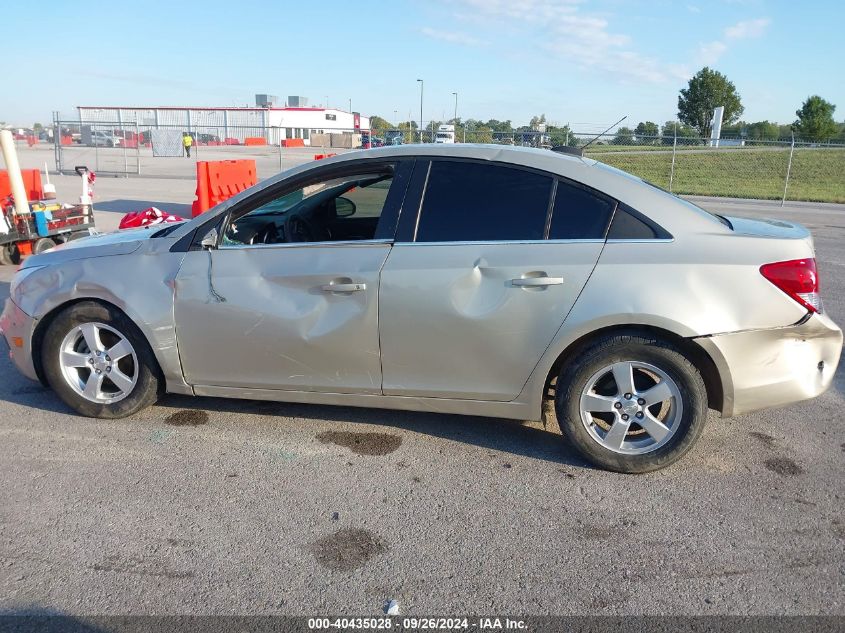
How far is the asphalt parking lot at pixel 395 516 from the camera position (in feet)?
8.99

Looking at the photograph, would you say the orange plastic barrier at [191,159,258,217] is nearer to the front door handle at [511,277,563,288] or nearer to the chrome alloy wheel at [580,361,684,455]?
the front door handle at [511,277,563,288]

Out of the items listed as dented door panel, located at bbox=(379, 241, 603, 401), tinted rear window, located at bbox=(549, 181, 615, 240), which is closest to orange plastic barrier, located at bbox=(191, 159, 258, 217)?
dented door panel, located at bbox=(379, 241, 603, 401)

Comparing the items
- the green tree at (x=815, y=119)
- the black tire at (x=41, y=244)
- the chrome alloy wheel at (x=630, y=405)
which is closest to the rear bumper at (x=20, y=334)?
the chrome alloy wheel at (x=630, y=405)

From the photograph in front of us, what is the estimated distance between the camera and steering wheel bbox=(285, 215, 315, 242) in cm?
420

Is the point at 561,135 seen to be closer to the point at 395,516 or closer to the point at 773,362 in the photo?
the point at 773,362

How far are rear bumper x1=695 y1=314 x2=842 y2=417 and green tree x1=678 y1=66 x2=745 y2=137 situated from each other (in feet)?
223

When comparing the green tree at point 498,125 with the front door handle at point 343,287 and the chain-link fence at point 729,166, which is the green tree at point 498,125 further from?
the front door handle at point 343,287

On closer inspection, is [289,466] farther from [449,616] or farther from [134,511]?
[449,616]

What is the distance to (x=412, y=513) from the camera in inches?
131

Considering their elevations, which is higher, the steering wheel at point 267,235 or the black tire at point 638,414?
the steering wheel at point 267,235

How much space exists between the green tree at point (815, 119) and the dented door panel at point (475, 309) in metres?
60.6

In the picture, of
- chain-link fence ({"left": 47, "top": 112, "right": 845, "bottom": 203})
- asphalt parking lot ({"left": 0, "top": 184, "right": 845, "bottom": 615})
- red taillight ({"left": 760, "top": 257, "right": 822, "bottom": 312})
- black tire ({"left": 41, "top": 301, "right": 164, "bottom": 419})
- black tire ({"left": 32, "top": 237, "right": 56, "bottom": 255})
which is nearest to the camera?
asphalt parking lot ({"left": 0, "top": 184, "right": 845, "bottom": 615})

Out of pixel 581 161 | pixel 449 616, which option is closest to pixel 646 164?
pixel 581 161

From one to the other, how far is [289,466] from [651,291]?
212 centimetres
